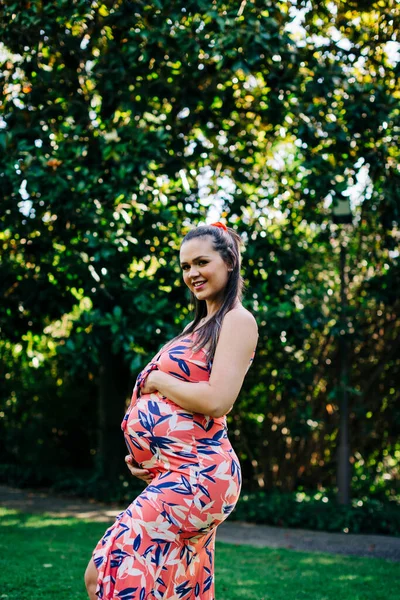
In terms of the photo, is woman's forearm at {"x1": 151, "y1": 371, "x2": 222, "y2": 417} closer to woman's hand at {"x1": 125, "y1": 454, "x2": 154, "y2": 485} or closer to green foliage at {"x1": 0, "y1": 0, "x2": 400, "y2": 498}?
woman's hand at {"x1": 125, "y1": 454, "x2": 154, "y2": 485}

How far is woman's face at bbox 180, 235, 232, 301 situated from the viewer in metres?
2.83

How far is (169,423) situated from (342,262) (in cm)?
584

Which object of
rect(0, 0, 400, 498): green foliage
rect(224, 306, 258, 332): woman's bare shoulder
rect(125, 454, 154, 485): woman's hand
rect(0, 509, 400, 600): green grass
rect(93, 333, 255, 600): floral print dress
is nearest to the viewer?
rect(93, 333, 255, 600): floral print dress

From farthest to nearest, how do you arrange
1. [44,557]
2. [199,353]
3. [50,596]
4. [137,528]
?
[44,557], [50,596], [199,353], [137,528]

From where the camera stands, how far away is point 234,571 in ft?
18.5

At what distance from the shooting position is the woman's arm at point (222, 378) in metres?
2.56

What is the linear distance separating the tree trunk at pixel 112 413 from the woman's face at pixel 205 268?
269 inches

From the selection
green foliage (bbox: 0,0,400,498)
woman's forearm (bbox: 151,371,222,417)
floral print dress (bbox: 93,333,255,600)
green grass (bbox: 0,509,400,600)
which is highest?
green foliage (bbox: 0,0,400,498)

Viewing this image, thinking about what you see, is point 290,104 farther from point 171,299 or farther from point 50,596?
point 50,596

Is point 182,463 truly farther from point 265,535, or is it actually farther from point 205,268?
point 265,535

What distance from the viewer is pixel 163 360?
2.72m

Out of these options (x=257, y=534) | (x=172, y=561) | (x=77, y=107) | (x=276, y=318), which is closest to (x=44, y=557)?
(x=257, y=534)

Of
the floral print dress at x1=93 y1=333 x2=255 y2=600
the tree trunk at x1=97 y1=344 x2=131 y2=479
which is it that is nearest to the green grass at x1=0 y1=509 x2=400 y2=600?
the floral print dress at x1=93 y1=333 x2=255 y2=600

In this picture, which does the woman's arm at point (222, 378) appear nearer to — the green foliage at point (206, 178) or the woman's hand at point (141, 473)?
the woman's hand at point (141, 473)
